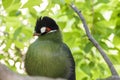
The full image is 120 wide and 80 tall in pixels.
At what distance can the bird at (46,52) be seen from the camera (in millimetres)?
1090

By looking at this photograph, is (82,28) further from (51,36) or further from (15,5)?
(51,36)

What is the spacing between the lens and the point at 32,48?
1.09 m

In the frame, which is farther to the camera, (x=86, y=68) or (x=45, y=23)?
(x=86, y=68)

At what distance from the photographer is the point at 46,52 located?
3.58 feet

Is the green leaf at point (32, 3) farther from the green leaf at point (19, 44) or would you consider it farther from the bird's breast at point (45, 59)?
the green leaf at point (19, 44)

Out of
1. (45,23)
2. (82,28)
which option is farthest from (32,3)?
(82,28)

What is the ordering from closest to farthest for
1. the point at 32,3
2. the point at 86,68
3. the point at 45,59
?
the point at 45,59 < the point at 32,3 < the point at 86,68

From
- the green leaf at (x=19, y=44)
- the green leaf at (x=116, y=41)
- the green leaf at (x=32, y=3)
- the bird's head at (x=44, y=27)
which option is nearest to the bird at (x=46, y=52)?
the bird's head at (x=44, y=27)

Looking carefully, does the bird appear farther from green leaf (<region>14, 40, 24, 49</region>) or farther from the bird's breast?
green leaf (<region>14, 40, 24, 49</region>)

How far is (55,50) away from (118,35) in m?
0.43

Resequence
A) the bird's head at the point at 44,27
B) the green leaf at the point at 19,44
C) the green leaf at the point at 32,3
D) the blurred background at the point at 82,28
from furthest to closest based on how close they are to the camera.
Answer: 1. the green leaf at the point at 19,44
2. the blurred background at the point at 82,28
3. the green leaf at the point at 32,3
4. the bird's head at the point at 44,27

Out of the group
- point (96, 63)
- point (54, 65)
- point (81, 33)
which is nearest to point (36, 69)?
point (54, 65)

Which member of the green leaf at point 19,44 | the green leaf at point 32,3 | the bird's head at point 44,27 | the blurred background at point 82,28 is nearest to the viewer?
the bird's head at point 44,27

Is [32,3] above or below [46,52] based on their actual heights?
above
